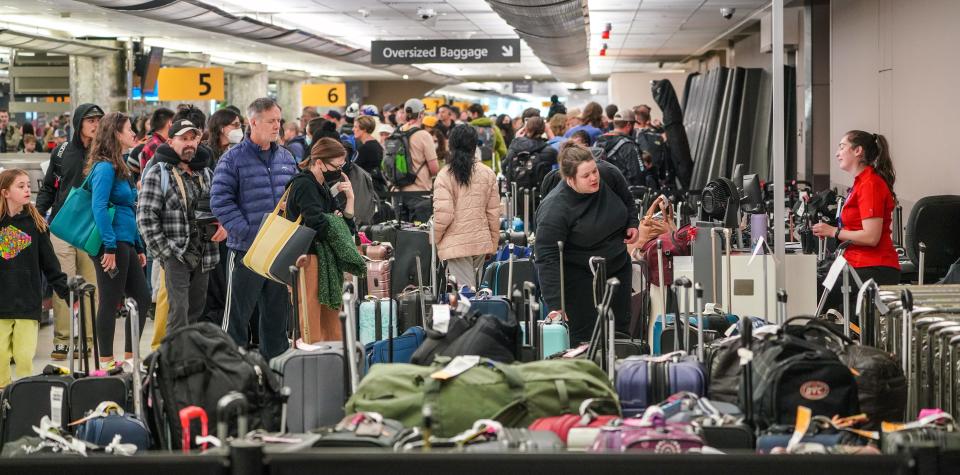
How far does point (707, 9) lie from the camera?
55.1 feet

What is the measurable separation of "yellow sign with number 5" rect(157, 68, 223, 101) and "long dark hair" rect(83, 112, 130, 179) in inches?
536

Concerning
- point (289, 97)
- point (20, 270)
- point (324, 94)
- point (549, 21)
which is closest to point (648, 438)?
point (20, 270)

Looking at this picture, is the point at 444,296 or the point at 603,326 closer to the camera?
the point at 603,326

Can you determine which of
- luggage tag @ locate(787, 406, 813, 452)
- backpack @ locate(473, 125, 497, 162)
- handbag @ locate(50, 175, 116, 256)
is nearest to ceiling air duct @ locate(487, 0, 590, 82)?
backpack @ locate(473, 125, 497, 162)

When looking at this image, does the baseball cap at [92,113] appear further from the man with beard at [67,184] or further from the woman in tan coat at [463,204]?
the woman in tan coat at [463,204]

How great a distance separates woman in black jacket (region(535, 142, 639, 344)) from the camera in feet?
18.9

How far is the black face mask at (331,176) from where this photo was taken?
6.23 meters

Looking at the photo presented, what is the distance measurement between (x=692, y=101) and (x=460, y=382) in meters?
19.3

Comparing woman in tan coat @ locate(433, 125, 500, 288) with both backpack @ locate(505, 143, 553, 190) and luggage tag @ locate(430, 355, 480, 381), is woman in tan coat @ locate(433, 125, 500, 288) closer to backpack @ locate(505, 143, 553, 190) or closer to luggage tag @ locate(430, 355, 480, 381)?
backpack @ locate(505, 143, 553, 190)

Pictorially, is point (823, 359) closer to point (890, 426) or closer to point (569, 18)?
point (890, 426)

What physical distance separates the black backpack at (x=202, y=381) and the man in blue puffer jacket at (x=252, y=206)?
2847 mm

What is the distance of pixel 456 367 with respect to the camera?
3.34 meters

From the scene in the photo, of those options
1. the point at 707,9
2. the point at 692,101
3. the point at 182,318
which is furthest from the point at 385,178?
the point at 692,101

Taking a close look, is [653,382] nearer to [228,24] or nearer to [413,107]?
[413,107]
